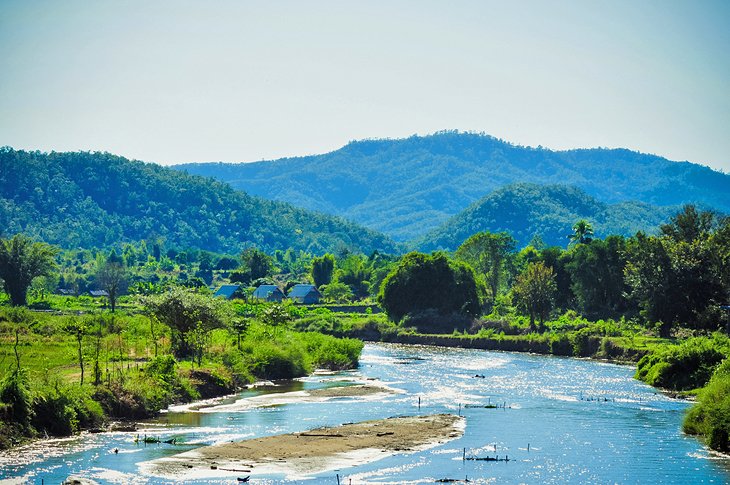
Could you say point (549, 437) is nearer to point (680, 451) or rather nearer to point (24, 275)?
point (680, 451)

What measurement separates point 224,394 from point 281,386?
24.6 ft

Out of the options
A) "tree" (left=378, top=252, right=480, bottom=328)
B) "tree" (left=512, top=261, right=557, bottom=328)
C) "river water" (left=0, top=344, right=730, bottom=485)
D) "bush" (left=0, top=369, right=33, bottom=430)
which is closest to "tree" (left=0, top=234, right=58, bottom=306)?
"tree" (left=378, top=252, right=480, bottom=328)

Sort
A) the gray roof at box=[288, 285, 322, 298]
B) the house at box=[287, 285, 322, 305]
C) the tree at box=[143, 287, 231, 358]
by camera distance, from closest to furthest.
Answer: the tree at box=[143, 287, 231, 358], the house at box=[287, 285, 322, 305], the gray roof at box=[288, 285, 322, 298]

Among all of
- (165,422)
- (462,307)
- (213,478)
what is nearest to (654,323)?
(462,307)

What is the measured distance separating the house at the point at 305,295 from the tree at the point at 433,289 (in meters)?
52.7

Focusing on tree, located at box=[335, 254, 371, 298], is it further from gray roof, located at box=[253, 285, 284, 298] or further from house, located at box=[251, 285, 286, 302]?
house, located at box=[251, 285, 286, 302]

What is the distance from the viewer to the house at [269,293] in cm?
18138

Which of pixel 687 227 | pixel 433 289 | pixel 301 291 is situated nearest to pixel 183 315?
pixel 433 289

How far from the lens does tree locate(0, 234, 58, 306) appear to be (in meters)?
124

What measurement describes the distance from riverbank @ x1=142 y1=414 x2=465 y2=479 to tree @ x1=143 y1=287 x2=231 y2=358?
75.5 ft

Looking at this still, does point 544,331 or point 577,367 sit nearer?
point 577,367

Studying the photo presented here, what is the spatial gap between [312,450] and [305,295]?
13823 cm

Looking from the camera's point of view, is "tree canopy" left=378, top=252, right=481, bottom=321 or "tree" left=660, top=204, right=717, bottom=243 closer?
"tree" left=660, top=204, right=717, bottom=243

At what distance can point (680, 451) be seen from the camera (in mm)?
44375
